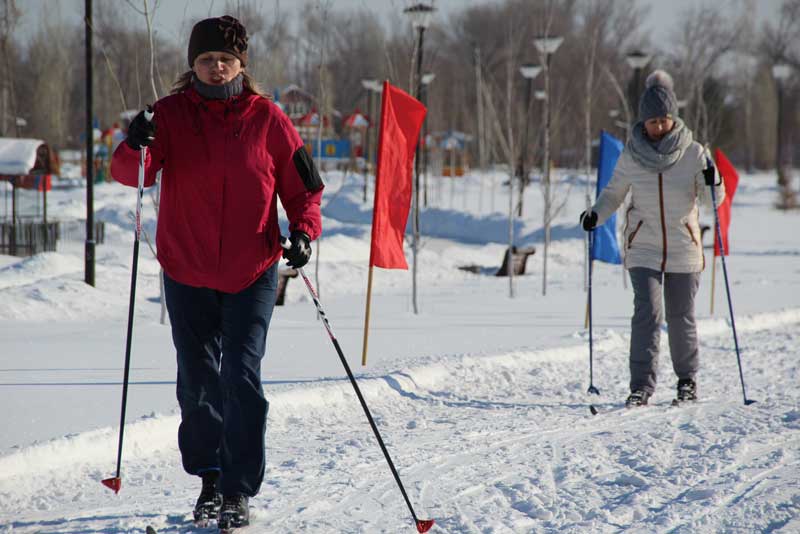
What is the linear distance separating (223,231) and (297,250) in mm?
259

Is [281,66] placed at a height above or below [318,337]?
above

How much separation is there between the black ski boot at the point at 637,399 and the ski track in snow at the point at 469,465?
99mm

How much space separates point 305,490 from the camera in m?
3.88

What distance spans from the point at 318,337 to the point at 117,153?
4534 mm

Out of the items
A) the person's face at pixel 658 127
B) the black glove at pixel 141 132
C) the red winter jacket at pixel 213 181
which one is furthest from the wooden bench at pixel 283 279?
the black glove at pixel 141 132

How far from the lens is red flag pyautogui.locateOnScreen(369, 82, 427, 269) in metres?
6.89

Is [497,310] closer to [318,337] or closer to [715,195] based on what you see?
[318,337]

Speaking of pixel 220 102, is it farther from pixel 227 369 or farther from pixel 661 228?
pixel 661 228

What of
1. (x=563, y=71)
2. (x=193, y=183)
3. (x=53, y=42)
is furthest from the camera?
(x=563, y=71)

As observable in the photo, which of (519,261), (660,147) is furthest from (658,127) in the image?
(519,261)

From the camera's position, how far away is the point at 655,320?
18.6 feet

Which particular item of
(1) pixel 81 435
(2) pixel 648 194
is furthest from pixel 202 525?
(2) pixel 648 194

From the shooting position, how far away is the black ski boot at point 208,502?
3354 millimetres

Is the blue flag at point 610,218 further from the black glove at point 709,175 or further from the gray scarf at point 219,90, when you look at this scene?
the gray scarf at point 219,90
